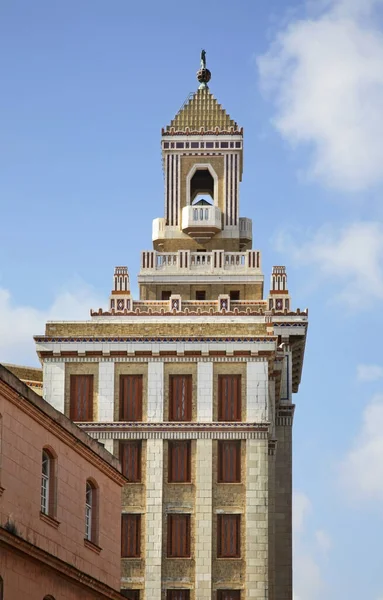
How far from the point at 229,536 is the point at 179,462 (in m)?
4.46

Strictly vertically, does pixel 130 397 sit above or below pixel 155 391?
below

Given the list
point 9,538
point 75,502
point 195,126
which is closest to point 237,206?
point 195,126

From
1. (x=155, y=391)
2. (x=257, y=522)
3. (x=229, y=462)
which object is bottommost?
(x=257, y=522)

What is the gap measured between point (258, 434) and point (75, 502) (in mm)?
29175

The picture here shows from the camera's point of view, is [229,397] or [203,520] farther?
[229,397]

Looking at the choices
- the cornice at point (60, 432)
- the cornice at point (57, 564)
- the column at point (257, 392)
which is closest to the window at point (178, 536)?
the column at point (257, 392)

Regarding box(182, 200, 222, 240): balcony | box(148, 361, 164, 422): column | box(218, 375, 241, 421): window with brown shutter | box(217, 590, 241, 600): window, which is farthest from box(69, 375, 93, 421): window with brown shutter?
box(182, 200, 222, 240): balcony

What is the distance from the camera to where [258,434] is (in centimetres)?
8788

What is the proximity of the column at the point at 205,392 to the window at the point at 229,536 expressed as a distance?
5.00 metres

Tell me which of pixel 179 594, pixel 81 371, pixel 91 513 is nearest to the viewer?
pixel 91 513

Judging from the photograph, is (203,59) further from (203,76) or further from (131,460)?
(131,460)

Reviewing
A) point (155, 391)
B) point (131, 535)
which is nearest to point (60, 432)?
point (131, 535)

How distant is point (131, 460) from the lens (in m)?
88.1

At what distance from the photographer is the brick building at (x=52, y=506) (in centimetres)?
5253
